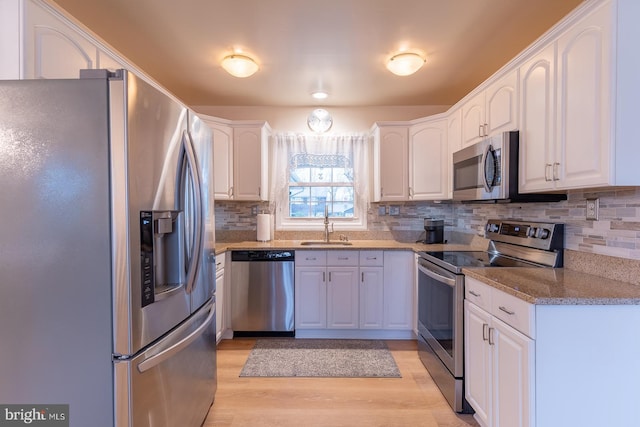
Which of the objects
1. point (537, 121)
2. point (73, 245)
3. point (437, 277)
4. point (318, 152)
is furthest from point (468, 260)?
point (73, 245)

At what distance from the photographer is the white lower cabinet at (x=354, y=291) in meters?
2.86

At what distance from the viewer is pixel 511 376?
52.9 inches

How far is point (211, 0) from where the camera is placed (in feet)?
5.66

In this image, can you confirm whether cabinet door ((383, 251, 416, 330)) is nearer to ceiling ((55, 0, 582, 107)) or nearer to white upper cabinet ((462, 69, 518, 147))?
white upper cabinet ((462, 69, 518, 147))

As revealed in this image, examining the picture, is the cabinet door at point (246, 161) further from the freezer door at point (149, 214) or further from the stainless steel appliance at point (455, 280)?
the stainless steel appliance at point (455, 280)

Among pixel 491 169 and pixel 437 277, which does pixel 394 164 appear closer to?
pixel 491 169

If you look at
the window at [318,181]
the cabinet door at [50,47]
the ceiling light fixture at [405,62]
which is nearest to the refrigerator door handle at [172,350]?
the cabinet door at [50,47]

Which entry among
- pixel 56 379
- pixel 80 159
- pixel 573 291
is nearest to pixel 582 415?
pixel 573 291

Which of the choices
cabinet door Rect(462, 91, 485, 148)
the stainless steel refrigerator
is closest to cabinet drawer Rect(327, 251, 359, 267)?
cabinet door Rect(462, 91, 485, 148)

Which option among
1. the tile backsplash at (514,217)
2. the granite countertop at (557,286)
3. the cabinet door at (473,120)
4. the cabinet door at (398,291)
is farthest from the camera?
the cabinet door at (398,291)

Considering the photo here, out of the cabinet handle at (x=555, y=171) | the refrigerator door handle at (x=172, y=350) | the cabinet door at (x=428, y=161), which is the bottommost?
the refrigerator door handle at (x=172, y=350)

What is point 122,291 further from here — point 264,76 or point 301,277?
point 264,76

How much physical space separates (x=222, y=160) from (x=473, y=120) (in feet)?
7.70

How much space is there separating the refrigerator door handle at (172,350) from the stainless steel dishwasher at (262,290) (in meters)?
1.16
